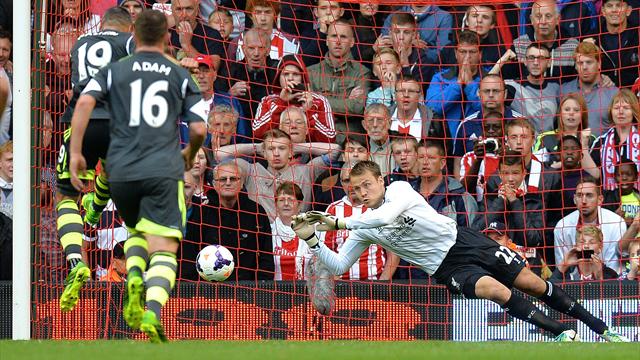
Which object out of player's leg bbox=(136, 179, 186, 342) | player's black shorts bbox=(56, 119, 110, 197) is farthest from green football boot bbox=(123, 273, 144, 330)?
player's black shorts bbox=(56, 119, 110, 197)

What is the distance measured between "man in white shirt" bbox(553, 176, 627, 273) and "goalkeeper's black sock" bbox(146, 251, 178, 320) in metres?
5.48

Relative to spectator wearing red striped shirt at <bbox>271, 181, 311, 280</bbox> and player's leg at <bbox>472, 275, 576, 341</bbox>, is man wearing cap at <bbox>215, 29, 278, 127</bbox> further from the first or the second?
player's leg at <bbox>472, 275, 576, 341</bbox>

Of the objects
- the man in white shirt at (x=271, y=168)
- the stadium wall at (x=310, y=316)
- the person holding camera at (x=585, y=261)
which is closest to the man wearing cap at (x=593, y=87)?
the person holding camera at (x=585, y=261)

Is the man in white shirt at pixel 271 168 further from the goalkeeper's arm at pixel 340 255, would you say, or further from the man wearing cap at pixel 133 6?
the goalkeeper's arm at pixel 340 255

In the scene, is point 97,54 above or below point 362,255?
above

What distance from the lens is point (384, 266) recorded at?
12.7 meters

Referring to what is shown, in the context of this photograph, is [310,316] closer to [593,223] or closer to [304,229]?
[304,229]

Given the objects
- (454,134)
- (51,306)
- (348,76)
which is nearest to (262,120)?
(348,76)

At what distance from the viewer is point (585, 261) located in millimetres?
12453

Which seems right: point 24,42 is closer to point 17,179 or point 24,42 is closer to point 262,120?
point 17,179

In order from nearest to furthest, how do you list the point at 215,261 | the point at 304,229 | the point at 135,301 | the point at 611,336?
the point at 135,301, the point at 304,229, the point at 611,336, the point at 215,261

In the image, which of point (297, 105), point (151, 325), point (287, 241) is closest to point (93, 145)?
point (151, 325)

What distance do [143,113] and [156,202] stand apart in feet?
1.74

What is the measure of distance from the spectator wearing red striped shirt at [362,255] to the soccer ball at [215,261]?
4.49 ft
